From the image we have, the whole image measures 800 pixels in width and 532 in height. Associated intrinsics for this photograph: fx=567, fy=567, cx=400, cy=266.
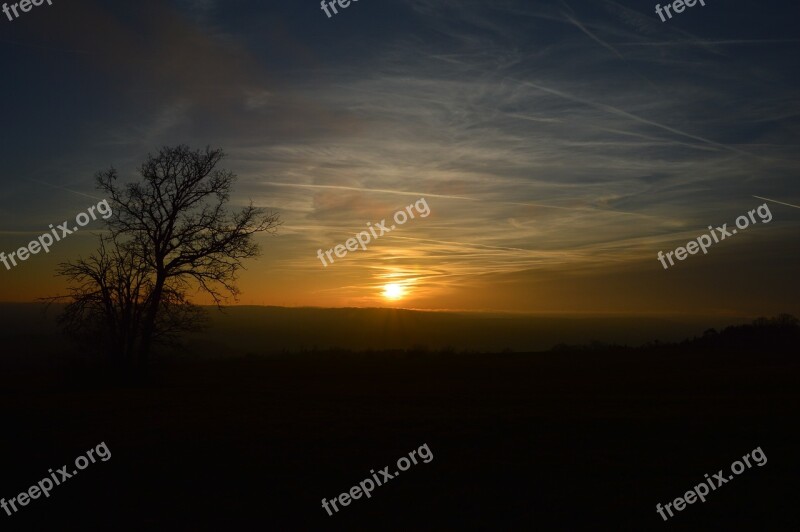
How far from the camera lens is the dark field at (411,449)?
26.5 feet

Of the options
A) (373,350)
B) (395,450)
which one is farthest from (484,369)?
(395,450)

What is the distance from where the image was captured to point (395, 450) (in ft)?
36.0

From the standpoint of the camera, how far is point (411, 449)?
36.2 feet

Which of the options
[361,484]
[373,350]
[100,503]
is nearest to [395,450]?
[361,484]

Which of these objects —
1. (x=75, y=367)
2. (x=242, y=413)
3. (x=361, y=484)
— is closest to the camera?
(x=361, y=484)

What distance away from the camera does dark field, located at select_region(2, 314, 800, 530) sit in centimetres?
807

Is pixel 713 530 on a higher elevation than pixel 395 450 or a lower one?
lower

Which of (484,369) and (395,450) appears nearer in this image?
(395,450)

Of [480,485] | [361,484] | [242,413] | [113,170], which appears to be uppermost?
[113,170]

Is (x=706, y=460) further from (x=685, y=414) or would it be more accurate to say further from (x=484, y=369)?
(x=484, y=369)

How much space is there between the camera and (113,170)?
2375 cm

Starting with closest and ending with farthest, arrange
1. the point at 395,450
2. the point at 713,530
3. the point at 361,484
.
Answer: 1. the point at 713,530
2. the point at 361,484
3. the point at 395,450

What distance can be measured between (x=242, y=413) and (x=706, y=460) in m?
10.6

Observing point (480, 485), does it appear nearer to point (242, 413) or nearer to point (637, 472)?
point (637, 472)
